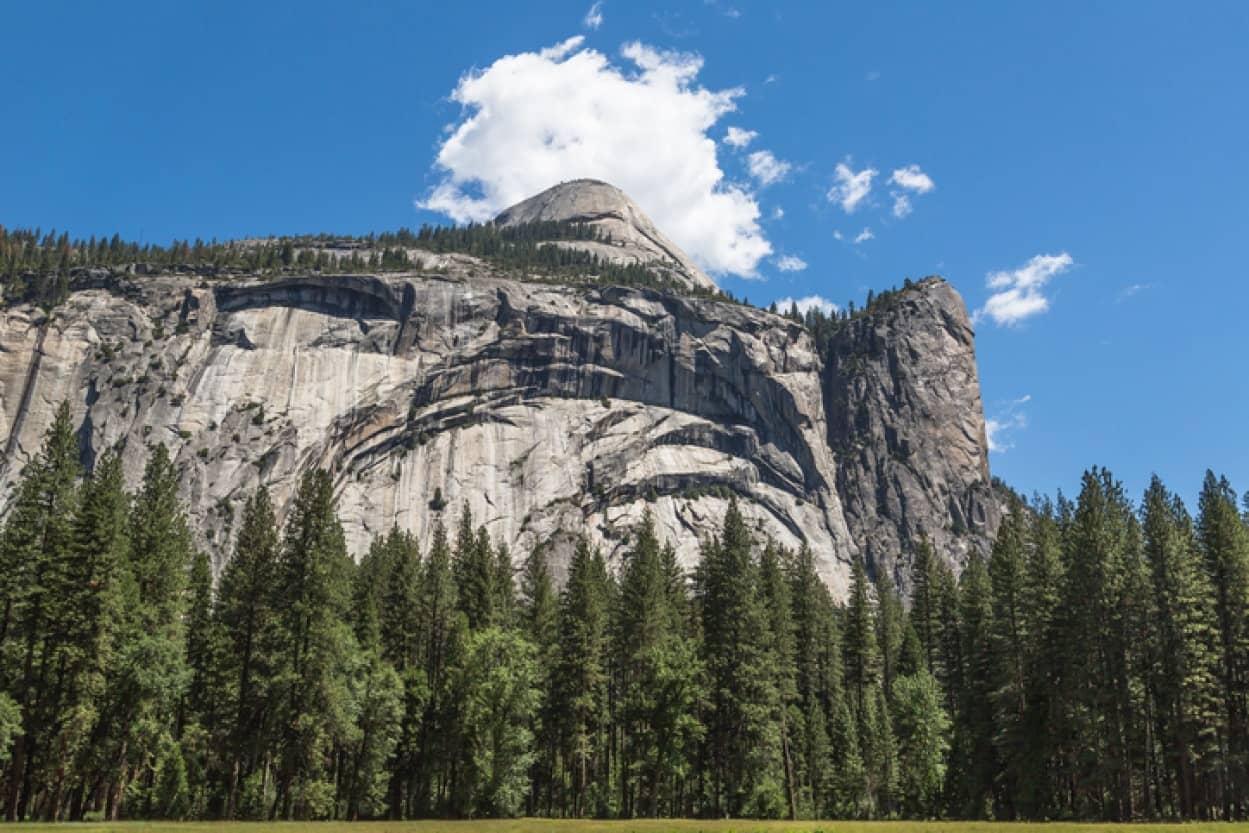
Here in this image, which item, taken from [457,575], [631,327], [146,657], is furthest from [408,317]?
[146,657]

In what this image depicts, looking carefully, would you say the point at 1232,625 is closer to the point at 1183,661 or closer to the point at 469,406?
the point at 1183,661

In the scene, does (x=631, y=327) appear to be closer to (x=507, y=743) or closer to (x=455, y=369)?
(x=455, y=369)

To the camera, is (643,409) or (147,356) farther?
(643,409)

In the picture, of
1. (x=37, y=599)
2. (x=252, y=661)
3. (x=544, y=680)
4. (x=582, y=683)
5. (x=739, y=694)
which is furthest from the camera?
(x=544, y=680)

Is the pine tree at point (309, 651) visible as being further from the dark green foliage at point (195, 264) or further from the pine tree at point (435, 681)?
the dark green foliage at point (195, 264)

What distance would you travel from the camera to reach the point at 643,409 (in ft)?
572

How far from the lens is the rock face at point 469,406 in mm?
148125

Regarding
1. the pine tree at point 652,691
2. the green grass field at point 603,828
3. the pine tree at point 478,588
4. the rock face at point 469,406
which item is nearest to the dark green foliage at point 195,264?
the rock face at point 469,406

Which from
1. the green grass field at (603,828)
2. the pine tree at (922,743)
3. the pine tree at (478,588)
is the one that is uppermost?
the pine tree at (478,588)

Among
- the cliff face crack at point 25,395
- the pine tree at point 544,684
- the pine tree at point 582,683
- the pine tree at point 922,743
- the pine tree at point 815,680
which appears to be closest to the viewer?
the pine tree at point 582,683

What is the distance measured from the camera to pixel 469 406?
164000mm

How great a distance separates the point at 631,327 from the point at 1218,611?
133774mm

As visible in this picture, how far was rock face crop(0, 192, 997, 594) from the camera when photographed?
486 feet

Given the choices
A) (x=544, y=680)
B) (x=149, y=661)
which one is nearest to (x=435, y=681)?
(x=544, y=680)
